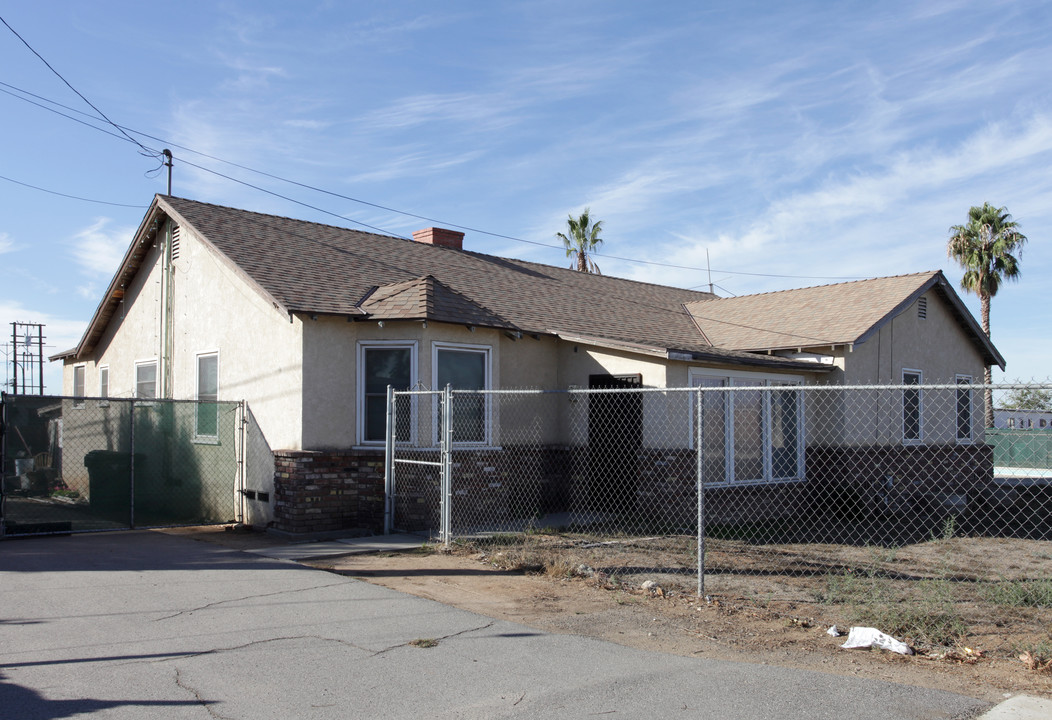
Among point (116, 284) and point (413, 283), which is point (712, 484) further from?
point (116, 284)

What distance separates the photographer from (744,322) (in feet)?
60.4

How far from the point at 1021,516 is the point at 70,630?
16.2 metres

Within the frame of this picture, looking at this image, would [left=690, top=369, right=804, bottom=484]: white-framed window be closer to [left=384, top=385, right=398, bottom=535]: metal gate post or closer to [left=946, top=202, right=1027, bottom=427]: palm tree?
[left=384, top=385, right=398, bottom=535]: metal gate post

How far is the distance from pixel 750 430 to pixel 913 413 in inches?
Answer: 207

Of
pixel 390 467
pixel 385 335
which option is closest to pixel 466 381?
pixel 385 335

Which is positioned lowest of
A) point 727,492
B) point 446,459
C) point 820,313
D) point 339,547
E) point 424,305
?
point 339,547

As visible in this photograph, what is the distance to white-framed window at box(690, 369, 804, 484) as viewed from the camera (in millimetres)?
14156

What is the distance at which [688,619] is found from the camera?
7.10 meters

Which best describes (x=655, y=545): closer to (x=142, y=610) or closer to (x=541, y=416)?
(x=541, y=416)

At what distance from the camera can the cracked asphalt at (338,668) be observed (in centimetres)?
492

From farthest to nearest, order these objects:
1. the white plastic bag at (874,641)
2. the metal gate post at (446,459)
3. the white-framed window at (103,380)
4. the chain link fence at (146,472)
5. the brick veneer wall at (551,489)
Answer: the white-framed window at (103,380) → the chain link fence at (146,472) → the brick veneer wall at (551,489) → the metal gate post at (446,459) → the white plastic bag at (874,641)

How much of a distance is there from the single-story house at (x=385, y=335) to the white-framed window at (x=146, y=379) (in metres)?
0.05

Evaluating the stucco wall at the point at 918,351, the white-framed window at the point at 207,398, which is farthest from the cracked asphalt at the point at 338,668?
the stucco wall at the point at 918,351

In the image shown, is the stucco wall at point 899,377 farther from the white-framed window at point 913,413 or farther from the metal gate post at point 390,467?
the metal gate post at point 390,467
